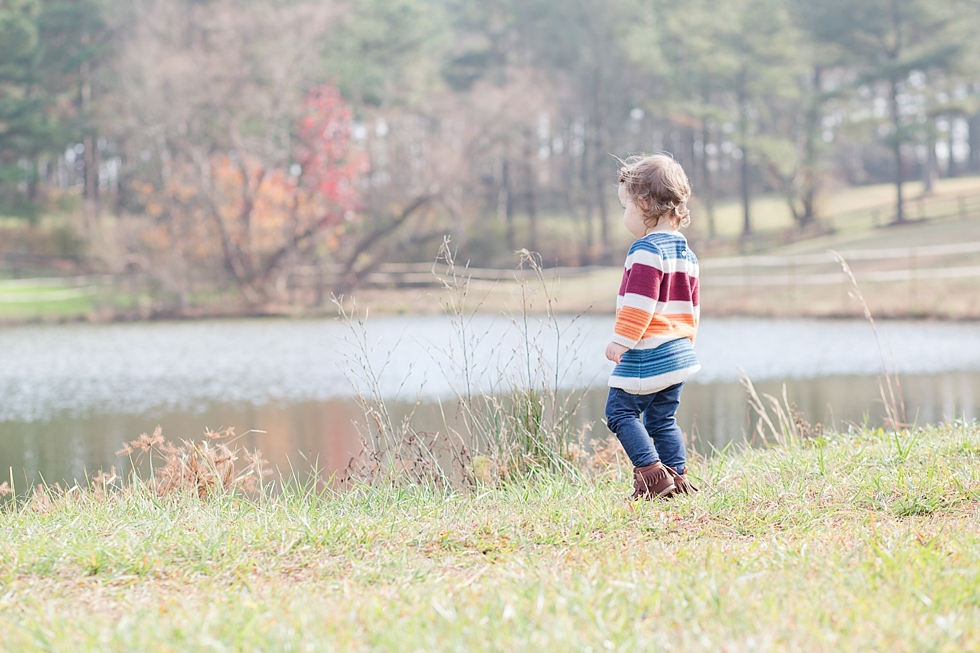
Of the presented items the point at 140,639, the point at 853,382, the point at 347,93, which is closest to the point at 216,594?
the point at 140,639

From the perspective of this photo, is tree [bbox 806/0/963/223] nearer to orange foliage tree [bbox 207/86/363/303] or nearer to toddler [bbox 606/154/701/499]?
orange foliage tree [bbox 207/86/363/303]

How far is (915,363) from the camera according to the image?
10.2 metres

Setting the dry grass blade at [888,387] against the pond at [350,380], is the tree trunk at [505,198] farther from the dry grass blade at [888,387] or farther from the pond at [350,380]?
the dry grass blade at [888,387]

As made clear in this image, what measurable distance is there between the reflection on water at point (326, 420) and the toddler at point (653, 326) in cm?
235

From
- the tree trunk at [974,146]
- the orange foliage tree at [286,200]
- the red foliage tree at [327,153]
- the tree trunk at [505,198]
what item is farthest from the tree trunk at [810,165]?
the orange foliage tree at [286,200]

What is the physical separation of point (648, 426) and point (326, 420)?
466 centimetres

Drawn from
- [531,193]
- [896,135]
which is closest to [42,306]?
[531,193]

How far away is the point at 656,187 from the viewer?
332cm

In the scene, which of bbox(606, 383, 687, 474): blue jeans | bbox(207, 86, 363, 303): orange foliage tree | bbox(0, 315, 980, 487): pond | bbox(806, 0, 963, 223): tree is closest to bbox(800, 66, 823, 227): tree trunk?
bbox(806, 0, 963, 223): tree

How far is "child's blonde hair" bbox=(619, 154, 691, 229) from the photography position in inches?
130

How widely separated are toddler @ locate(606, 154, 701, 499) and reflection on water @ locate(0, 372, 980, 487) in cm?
235

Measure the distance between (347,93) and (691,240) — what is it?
1308 cm

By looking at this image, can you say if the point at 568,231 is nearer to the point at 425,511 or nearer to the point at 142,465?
the point at 142,465

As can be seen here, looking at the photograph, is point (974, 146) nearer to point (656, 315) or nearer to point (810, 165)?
point (810, 165)
